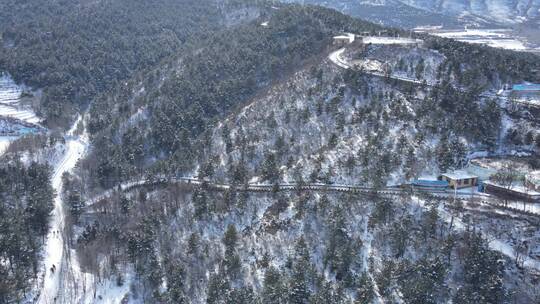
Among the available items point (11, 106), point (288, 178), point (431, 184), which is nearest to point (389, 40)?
point (431, 184)

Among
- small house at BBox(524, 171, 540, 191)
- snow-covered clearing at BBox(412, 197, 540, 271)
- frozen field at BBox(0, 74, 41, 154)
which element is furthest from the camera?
frozen field at BBox(0, 74, 41, 154)

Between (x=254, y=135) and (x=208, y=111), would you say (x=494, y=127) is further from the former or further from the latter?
(x=208, y=111)

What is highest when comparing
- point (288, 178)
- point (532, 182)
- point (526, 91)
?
point (526, 91)

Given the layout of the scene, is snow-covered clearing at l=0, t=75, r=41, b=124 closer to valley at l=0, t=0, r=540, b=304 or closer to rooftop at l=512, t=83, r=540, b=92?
valley at l=0, t=0, r=540, b=304

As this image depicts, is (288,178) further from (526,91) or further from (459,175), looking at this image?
(526,91)

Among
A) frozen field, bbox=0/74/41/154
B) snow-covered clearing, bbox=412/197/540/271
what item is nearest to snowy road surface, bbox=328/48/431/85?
snow-covered clearing, bbox=412/197/540/271

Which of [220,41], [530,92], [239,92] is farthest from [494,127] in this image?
[220,41]

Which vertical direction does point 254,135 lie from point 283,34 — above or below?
below

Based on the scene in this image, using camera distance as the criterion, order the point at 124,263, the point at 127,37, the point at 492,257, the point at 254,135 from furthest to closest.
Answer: the point at 127,37 < the point at 254,135 < the point at 124,263 < the point at 492,257
